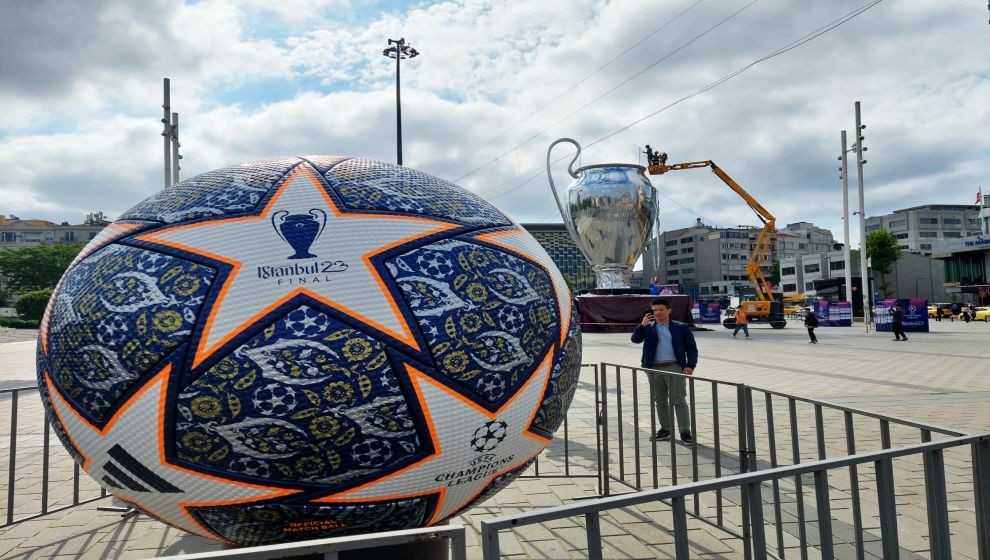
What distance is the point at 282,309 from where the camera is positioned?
2.36m

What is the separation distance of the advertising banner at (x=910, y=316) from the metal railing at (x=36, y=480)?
31974 mm

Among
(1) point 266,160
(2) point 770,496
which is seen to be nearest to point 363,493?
(1) point 266,160

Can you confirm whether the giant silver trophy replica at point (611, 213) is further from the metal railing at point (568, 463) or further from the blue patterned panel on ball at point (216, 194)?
the blue patterned panel on ball at point (216, 194)

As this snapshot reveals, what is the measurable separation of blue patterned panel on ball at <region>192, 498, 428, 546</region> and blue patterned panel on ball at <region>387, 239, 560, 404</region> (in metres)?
0.62

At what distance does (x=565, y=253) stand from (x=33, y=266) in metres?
83.3

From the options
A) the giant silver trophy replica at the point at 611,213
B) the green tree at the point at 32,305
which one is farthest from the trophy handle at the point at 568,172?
the green tree at the point at 32,305

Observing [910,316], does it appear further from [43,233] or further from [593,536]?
[43,233]

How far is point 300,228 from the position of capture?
8.39ft

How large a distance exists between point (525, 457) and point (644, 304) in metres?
19.2

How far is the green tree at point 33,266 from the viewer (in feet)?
245

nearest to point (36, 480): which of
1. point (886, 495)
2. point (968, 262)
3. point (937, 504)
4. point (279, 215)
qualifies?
point (279, 215)

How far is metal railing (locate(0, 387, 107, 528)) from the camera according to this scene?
489 cm

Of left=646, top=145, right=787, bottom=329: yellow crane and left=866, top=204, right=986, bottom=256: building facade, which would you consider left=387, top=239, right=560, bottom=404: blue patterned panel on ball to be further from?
left=866, top=204, right=986, bottom=256: building facade

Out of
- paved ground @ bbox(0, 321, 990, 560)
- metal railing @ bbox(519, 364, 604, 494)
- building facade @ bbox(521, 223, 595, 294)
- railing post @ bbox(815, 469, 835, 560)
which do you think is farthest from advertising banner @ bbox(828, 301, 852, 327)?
building facade @ bbox(521, 223, 595, 294)
